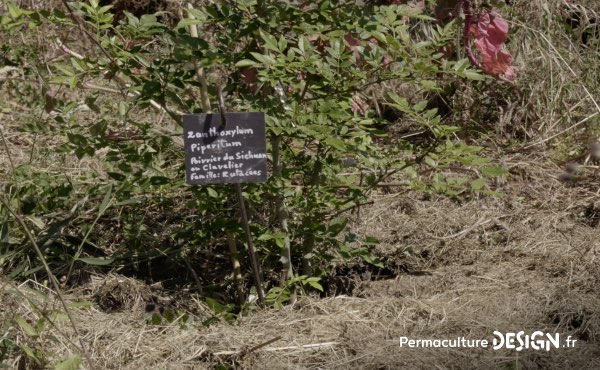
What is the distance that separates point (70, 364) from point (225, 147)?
0.85m

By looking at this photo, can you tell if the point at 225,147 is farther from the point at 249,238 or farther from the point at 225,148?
the point at 249,238

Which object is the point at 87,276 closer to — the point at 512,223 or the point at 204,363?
the point at 204,363

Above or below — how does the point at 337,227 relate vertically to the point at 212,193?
below

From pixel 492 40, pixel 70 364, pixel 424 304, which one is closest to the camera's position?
pixel 70 364

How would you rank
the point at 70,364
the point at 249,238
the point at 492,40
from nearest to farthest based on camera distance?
the point at 70,364 < the point at 249,238 < the point at 492,40

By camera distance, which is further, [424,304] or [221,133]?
[424,304]

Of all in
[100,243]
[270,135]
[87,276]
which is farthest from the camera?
[100,243]

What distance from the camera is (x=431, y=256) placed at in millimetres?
4086

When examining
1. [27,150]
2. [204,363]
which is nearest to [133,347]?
[204,363]

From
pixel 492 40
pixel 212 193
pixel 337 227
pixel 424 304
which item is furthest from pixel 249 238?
pixel 492 40

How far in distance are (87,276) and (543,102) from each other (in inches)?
110

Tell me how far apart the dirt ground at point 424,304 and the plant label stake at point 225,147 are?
0.57 meters

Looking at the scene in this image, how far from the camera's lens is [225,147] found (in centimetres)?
305

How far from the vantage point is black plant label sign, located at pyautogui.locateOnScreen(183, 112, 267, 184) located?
3008 mm
